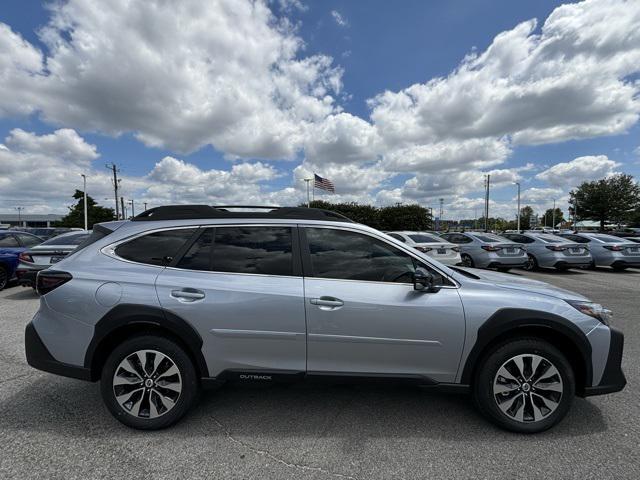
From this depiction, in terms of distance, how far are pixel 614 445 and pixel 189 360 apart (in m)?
3.21

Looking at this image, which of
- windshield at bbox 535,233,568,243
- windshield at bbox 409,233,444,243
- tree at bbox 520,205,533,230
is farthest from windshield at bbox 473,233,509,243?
tree at bbox 520,205,533,230

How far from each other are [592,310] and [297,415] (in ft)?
8.33

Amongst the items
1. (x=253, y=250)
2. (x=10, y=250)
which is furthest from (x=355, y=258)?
(x=10, y=250)

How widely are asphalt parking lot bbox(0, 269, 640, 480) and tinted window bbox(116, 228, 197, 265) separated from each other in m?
1.33

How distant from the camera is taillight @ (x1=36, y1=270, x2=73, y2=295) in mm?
2756

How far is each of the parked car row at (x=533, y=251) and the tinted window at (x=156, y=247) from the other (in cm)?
848

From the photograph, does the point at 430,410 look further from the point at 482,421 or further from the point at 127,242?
the point at 127,242

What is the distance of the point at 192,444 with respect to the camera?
2.52 metres

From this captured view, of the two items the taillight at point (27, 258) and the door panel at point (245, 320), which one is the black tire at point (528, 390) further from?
the taillight at point (27, 258)

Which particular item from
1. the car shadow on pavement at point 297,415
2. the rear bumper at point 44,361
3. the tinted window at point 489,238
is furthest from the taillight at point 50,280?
the tinted window at point 489,238

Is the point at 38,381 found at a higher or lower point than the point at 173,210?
lower

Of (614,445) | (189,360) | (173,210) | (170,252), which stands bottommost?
(614,445)

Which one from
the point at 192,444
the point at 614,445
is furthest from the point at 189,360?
the point at 614,445

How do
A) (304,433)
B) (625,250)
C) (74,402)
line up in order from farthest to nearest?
(625,250) → (74,402) → (304,433)
